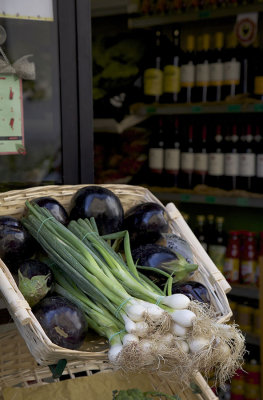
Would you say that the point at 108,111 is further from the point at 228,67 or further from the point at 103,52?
the point at 228,67

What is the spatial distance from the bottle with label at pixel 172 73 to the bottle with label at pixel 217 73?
203mm

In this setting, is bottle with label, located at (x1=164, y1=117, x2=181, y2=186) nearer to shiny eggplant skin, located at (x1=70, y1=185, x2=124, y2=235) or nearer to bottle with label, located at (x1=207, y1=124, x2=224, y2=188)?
bottle with label, located at (x1=207, y1=124, x2=224, y2=188)

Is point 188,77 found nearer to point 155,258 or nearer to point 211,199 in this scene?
point 211,199

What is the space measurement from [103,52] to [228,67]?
834 mm

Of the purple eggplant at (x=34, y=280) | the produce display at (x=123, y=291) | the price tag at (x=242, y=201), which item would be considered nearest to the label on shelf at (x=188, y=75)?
the price tag at (x=242, y=201)

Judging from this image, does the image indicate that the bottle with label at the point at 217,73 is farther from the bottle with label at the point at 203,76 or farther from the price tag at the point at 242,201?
the price tag at the point at 242,201

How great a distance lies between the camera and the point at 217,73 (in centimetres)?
277

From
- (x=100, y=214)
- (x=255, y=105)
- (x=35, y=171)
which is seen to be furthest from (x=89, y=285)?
(x=255, y=105)

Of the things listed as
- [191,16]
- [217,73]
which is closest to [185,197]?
[217,73]

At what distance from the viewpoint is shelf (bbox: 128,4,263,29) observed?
2674 millimetres

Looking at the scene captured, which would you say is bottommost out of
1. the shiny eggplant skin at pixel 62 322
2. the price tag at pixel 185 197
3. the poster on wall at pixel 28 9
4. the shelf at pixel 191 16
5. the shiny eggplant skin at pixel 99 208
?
the price tag at pixel 185 197

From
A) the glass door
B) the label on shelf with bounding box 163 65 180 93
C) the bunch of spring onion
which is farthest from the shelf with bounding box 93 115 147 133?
the bunch of spring onion

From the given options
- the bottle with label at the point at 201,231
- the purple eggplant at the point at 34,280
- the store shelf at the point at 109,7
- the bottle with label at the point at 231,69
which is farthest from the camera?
the store shelf at the point at 109,7

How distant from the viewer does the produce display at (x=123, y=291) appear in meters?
0.78
